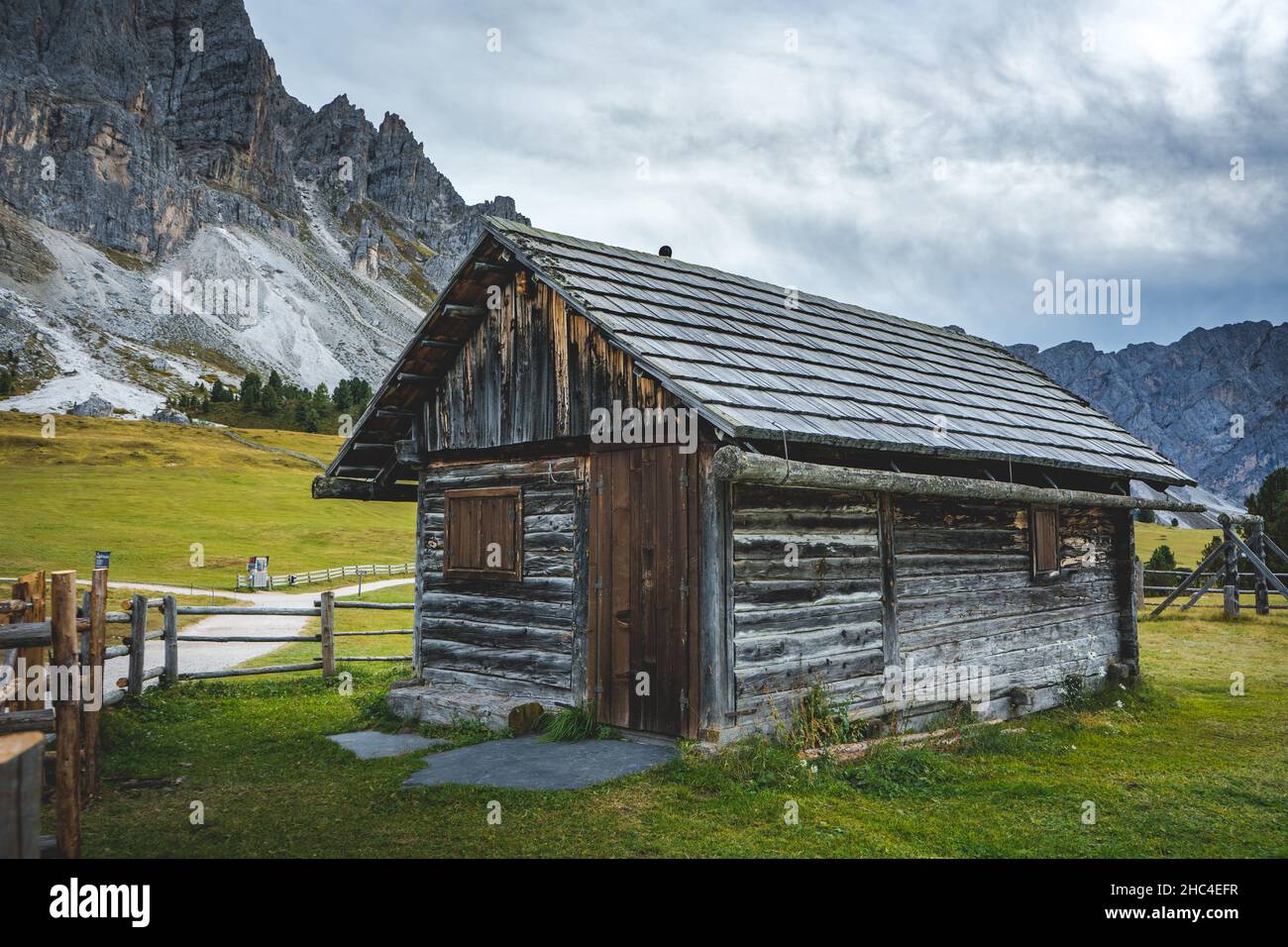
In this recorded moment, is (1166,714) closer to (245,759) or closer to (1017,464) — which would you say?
(1017,464)

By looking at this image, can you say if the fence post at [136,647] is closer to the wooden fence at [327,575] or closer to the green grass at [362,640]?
the green grass at [362,640]

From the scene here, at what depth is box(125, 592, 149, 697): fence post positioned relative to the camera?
1191 centimetres

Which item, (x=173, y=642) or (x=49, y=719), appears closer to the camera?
(x=49, y=719)

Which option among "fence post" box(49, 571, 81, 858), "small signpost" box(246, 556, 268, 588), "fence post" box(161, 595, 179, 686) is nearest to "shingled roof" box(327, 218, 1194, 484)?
"fence post" box(49, 571, 81, 858)

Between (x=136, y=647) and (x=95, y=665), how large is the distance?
4.63 metres

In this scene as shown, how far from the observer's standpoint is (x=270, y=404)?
10500 centimetres

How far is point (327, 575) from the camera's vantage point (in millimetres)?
40656

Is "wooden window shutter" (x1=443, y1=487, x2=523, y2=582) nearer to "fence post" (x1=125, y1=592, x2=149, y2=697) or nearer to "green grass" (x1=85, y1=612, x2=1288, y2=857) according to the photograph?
"green grass" (x1=85, y1=612, x2=1288, y2=857)

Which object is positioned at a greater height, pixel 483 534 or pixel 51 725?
pixel 483 534

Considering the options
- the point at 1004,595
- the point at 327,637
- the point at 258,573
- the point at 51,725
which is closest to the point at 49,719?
the point at 51,725

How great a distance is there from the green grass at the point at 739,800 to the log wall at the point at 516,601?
96 cm

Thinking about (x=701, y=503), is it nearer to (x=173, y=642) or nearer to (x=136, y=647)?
(x=136, y=647)

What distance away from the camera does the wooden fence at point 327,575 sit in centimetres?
3784
